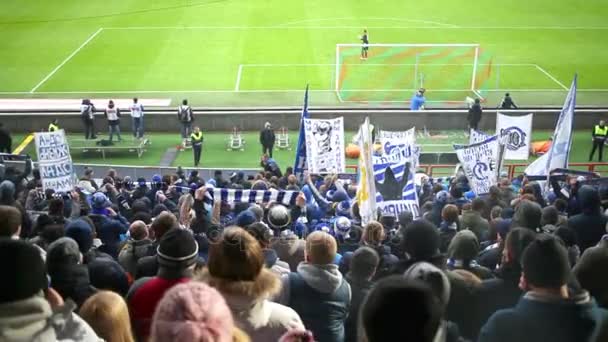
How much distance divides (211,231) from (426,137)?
54.7ft

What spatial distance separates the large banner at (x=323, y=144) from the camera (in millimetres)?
16469

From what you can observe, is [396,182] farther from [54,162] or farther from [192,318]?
[192,318]

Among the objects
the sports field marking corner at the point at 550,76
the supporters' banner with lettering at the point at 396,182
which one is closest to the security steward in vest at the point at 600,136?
the sports field marking corner at the point at 550,76

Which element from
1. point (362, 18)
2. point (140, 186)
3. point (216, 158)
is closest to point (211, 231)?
point (140, 186)

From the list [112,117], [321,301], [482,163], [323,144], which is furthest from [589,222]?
[112,117]

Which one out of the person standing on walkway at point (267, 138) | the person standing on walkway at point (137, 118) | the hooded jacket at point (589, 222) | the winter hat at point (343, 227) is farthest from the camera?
the person standing on walkway at point (137, 118)

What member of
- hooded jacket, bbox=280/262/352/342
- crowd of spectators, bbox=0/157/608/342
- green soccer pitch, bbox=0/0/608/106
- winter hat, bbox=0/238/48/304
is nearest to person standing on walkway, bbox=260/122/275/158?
green soccer pitch, bbox=0/0/608/106

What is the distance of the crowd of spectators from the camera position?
139 inches

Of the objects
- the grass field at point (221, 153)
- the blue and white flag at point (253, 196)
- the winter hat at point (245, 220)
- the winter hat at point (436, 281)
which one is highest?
the winter hat at point (436, 281)

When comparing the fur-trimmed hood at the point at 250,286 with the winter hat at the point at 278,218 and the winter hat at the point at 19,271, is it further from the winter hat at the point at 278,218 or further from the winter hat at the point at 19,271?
the winter hat at the point at 278,218

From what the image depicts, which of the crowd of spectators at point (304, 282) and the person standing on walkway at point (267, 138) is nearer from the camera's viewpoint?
the crowd of spectators at point (304, 282)

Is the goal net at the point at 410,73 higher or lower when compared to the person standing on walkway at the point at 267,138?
higher

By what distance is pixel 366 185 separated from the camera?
1150 centimetres

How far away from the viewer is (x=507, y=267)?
21.1 ft
